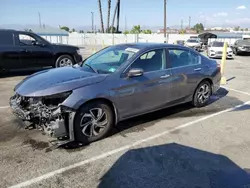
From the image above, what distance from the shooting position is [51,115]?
373 cm

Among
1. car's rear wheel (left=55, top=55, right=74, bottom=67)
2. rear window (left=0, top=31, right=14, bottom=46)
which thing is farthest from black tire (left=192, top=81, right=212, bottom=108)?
rear window (left=0, top=31, right=14, bottom=46)

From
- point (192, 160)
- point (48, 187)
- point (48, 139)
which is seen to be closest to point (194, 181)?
point (192, 160)

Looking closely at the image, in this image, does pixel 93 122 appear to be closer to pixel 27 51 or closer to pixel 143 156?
pixel 143 156

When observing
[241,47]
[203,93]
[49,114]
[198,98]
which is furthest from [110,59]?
[241,47]

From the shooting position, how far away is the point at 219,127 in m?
4.91

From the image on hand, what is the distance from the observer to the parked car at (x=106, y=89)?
3799 millimetres

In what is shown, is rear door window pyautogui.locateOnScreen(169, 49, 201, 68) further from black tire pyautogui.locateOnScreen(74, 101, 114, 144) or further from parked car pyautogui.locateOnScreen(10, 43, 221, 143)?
black tire pyautogui.locateOnScreen(74, 101, 114, 144)

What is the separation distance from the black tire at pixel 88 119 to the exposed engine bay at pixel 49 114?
152 millimetres

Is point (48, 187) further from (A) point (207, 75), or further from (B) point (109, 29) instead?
(B) point (109, 29)

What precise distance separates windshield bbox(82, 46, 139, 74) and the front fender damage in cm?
106

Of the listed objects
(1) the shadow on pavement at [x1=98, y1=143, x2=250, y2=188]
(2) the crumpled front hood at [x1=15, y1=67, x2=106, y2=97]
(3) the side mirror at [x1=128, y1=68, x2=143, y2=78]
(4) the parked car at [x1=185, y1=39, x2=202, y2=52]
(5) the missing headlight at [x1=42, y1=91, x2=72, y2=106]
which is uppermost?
(4) the parked car at [x1=185, y1=39, x2=202, y2=52]

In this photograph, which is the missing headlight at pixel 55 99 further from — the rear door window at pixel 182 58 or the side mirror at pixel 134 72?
the rear door window at pixel 182 58

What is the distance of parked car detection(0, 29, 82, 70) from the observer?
9.13 metres

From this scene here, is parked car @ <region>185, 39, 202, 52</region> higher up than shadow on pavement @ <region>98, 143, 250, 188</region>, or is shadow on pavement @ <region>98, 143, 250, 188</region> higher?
parked car @ <region>185, 39, 202, 52</region>
